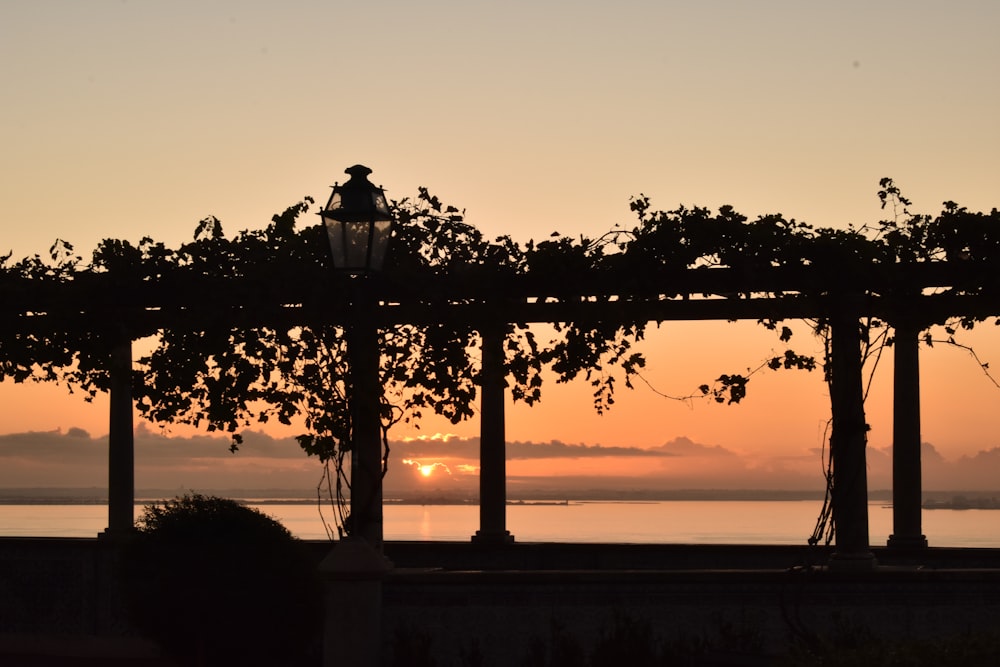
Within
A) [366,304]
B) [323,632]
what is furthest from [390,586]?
[366,304]

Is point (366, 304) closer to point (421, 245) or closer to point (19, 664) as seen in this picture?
point (421, 245)

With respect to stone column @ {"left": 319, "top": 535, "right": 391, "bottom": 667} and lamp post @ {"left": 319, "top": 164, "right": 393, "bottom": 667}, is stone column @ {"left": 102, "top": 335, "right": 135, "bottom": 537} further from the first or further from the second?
stone column @ {"left": 319, "top": 535, "right": 391, "bottom": 667}

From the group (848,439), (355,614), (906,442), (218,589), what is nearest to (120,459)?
(218,589)

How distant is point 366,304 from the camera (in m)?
15.1

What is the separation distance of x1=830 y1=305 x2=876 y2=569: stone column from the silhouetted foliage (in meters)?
7.13

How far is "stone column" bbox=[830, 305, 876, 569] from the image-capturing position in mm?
18562

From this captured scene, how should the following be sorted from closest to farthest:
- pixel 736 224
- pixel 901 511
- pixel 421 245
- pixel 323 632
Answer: pixel 323 632
pixel 736 224
pixel 421 245
pixel 901 511

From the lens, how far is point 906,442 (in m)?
24.5

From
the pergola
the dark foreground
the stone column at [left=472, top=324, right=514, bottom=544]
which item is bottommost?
the dark foreground

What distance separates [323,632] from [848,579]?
659 centimetres

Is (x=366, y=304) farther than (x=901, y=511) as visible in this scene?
No

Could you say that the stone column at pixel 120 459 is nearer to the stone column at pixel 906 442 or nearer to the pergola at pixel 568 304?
the pergola at pixel 568 304

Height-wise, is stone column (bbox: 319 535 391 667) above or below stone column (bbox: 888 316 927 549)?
below

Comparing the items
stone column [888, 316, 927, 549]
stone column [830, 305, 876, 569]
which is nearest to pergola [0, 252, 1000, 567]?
stone column [830, 305, 876, 569]
